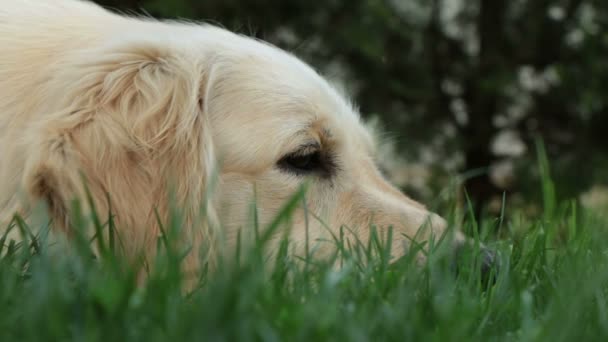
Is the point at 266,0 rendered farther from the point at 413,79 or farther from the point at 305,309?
the point at 305,309

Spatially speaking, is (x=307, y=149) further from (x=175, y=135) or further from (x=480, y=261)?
(x=480, y=261)

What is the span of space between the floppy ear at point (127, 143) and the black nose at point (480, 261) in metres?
0.70

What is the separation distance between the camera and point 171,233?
1500mm

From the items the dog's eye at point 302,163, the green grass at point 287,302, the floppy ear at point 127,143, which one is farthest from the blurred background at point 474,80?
the green grass at point 287,302

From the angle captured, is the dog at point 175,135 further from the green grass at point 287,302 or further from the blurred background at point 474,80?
the blurred background at point 474,80

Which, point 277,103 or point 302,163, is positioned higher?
point 277,103

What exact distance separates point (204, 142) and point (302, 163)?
38cm

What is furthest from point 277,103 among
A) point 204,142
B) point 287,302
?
point 287,302

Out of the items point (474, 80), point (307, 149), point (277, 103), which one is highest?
point (474, 80)

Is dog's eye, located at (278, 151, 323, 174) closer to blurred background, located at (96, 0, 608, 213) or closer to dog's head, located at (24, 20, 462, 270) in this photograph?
dog's head, located at (24, 20, 462, 270)

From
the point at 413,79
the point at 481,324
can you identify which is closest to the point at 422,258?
the point at 481,324

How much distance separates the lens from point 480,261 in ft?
6.70

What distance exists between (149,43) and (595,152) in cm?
487

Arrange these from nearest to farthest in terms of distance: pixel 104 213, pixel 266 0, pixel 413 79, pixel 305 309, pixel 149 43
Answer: pixel 305 309
pixel 104 213
pixel 149 43
pixel 266 0
pixel 413 79
